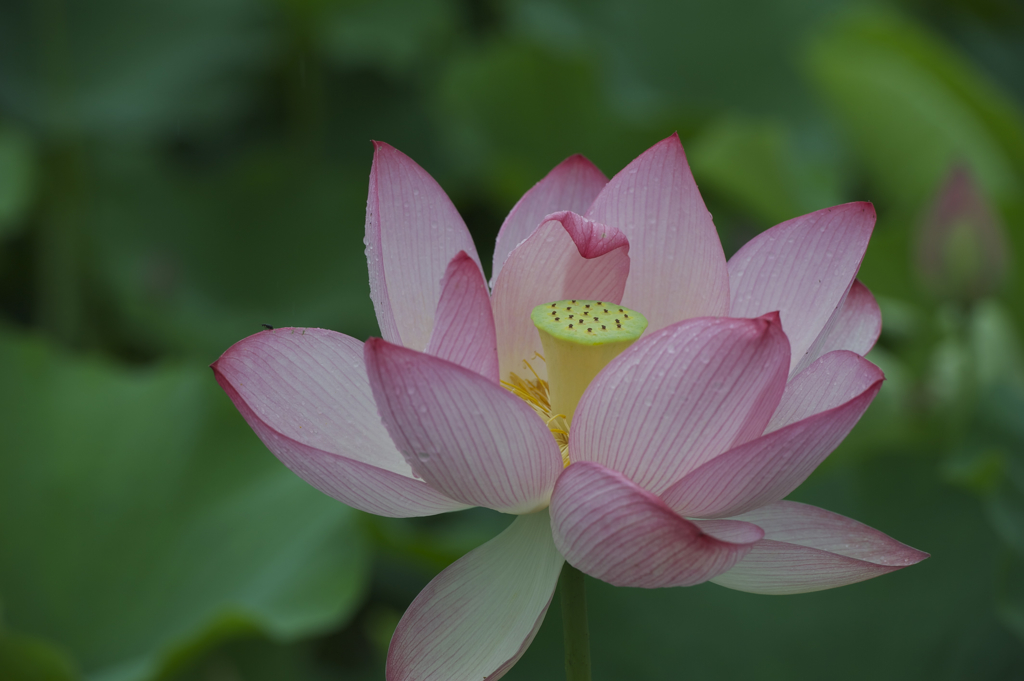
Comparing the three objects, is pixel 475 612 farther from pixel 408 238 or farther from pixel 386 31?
pixel 386 31

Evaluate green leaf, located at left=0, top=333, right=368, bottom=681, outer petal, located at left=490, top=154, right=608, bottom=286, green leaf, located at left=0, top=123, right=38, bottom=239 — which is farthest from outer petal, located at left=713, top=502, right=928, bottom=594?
green leaf, located at left=0, top=123, right=38, bottom=239

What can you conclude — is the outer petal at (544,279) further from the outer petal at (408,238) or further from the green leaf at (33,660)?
the green leaf at (33,660)

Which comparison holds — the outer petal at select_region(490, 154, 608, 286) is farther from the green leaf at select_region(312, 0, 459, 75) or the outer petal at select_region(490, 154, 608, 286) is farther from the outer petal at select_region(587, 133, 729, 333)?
the green leaf at select_region(312, 0, 459, 75)

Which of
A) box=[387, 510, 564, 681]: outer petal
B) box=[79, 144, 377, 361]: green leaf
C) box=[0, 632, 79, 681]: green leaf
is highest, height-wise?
box=[387, 510, 564, 681]: outer petal

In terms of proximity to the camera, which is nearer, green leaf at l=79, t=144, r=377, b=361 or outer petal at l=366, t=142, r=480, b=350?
outer petal at l=366, t=142, r=480, b=350

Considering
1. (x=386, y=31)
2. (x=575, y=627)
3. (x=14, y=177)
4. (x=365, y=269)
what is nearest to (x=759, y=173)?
(x=365, y=269)
